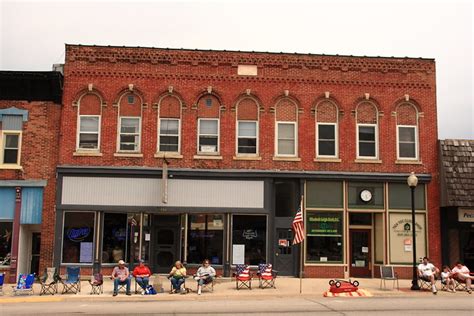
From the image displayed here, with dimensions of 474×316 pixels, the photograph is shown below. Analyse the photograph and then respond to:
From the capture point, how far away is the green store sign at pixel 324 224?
2484 centimetres

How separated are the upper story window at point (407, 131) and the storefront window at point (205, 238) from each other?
28.7 ft

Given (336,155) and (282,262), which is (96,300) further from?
(336,155)

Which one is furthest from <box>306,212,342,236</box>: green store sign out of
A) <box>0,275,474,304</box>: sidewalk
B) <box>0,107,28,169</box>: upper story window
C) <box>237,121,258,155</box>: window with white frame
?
<box>0,107,28,169</box>: upper story window

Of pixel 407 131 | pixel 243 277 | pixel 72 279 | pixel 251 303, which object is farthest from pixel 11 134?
pixel 407 131

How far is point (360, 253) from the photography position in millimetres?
25484

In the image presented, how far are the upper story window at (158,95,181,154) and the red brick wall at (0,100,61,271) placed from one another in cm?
447

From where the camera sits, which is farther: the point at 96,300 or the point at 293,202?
the point at 293,202

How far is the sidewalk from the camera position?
1917 cm

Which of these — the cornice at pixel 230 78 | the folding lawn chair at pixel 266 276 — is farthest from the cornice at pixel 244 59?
the folding lawn chair at pixel 266 276

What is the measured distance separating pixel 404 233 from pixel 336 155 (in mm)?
4537

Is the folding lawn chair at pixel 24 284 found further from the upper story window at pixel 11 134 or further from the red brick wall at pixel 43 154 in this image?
the upper story window at pixel 11 134

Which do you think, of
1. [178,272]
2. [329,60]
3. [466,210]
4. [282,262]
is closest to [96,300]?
[178,272]

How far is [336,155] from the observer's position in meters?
25.4

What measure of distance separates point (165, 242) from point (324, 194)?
7.30 metres
